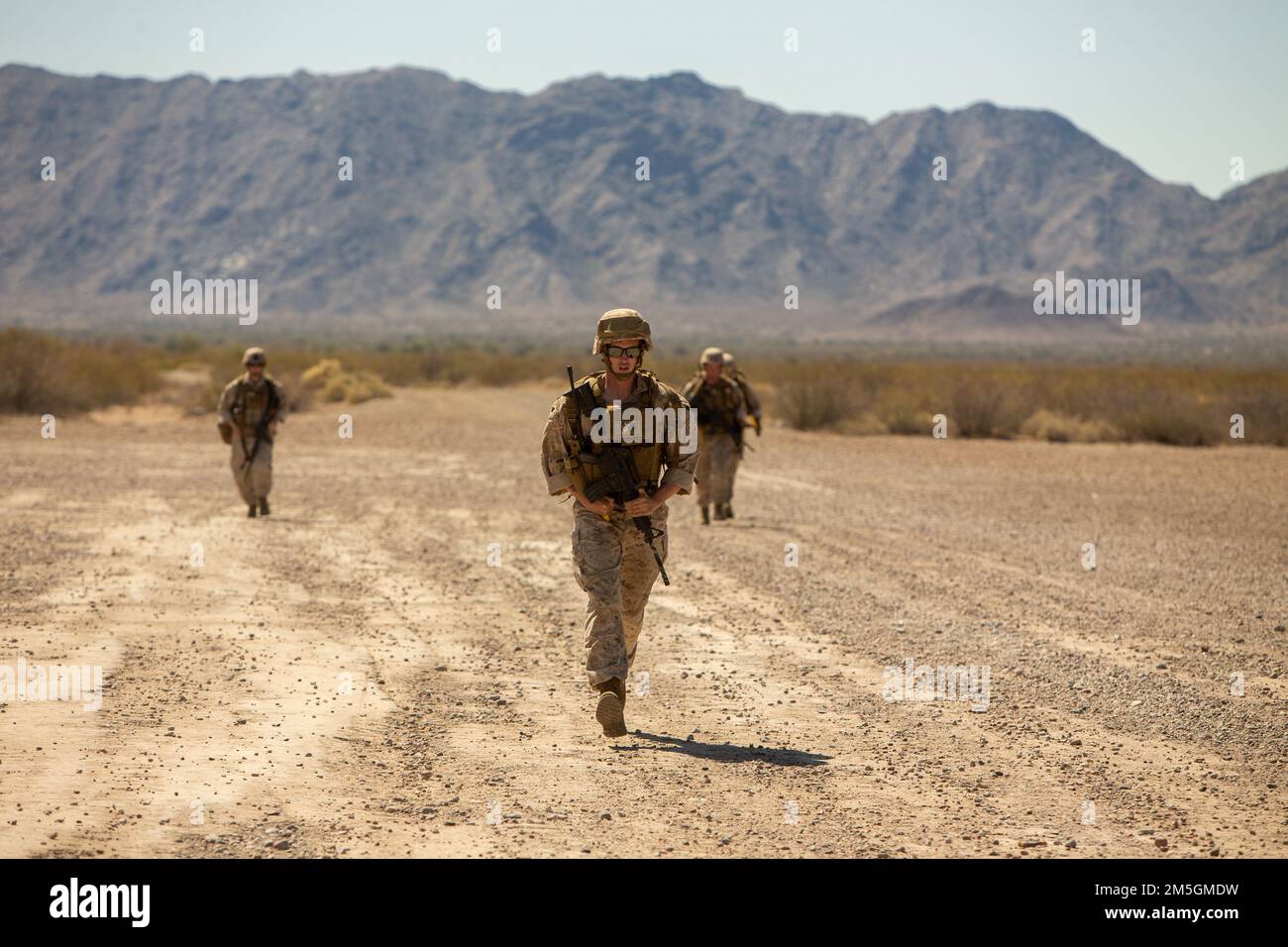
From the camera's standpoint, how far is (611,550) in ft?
23.6

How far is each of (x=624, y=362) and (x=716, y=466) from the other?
29.1ft

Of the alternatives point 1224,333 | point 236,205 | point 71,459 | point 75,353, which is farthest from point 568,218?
point 71,459

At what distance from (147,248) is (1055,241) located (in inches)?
3872

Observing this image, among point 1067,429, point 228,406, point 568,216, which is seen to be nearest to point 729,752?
point 228,406

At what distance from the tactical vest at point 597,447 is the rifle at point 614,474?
2 cm

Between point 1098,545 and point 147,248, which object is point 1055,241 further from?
point 1098,545

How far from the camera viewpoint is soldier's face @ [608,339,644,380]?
704cm

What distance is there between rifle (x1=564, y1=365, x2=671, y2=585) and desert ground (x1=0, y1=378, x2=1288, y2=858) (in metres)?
1.03

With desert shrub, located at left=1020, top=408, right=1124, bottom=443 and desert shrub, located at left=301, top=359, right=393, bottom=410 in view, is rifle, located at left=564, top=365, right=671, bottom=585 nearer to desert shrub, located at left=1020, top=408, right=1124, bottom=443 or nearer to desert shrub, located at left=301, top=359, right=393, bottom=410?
desert shrub, located at left=1020, top=408, right=1124, bottom=443

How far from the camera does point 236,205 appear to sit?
162 meters

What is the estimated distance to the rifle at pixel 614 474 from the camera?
279 inches

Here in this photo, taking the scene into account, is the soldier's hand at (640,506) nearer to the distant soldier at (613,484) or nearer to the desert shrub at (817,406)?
the distant soldier at (613,484)

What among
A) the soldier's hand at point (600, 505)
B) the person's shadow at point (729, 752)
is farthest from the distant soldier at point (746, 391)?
the person's shadow at point (729, 752)

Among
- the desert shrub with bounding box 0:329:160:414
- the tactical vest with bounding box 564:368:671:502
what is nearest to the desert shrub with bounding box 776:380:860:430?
the desert shrub with bounding box 0:329:160:414
